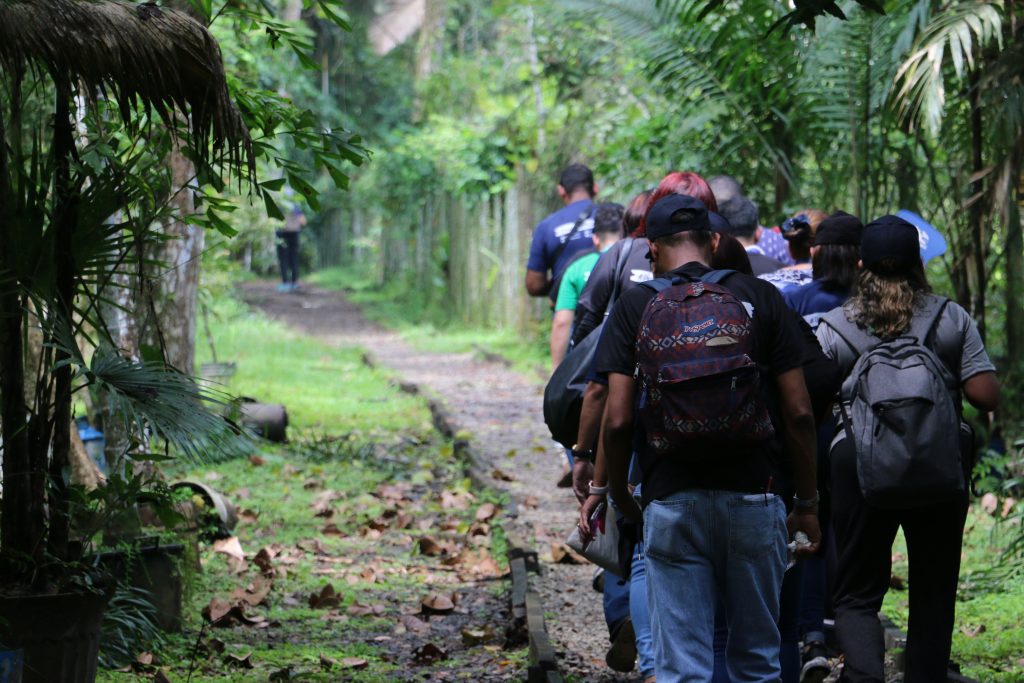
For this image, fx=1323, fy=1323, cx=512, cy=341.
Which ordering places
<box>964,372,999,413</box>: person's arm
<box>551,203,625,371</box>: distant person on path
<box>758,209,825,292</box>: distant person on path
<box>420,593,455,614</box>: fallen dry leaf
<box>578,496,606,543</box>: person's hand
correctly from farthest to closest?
<box>551,203,625,371</box>: distant person on path, <box>420,593,455,614</box>: fallen dry leaf, <box>758,209,825,292</box>: distant person on path, <box>964,372,999,413</box>: person's arm, <box>578,496,606,543</box>: person's hand

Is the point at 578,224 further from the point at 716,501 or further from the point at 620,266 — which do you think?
the point at 716,501

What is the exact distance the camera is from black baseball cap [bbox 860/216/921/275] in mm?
4602

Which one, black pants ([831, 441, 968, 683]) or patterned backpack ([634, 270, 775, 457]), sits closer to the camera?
patterned backpack ([634, 270, 775, 457])

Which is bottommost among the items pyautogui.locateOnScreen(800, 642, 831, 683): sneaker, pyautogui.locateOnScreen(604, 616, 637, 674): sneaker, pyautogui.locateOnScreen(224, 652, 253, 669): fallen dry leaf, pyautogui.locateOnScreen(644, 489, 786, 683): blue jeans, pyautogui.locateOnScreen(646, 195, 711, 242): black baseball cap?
pyautogui.locateOnScreen(224, 652, 253, 669): fallen dry leaf

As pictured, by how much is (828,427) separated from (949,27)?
3.43 m

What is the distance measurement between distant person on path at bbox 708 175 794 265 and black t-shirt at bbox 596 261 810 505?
3.18 m

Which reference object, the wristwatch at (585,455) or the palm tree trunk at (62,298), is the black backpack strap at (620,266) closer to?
the wristwatch at (585,455)

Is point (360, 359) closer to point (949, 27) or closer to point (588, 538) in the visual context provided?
point (949, 27)

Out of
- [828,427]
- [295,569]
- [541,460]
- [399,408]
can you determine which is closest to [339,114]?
[399,408]

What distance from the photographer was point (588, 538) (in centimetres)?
427

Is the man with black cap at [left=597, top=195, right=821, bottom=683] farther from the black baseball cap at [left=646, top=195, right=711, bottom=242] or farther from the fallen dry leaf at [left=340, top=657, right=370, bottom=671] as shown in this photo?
the fallen dry leaf at [left=340, top=657, right=370, bottom=671]

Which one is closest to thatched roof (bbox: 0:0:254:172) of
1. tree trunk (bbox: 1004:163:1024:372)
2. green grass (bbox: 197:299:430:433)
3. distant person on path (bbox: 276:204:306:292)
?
tree trunk (bbox: 1004:163:1024:372)

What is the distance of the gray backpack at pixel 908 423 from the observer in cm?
435

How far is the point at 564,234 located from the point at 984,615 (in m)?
3.47
